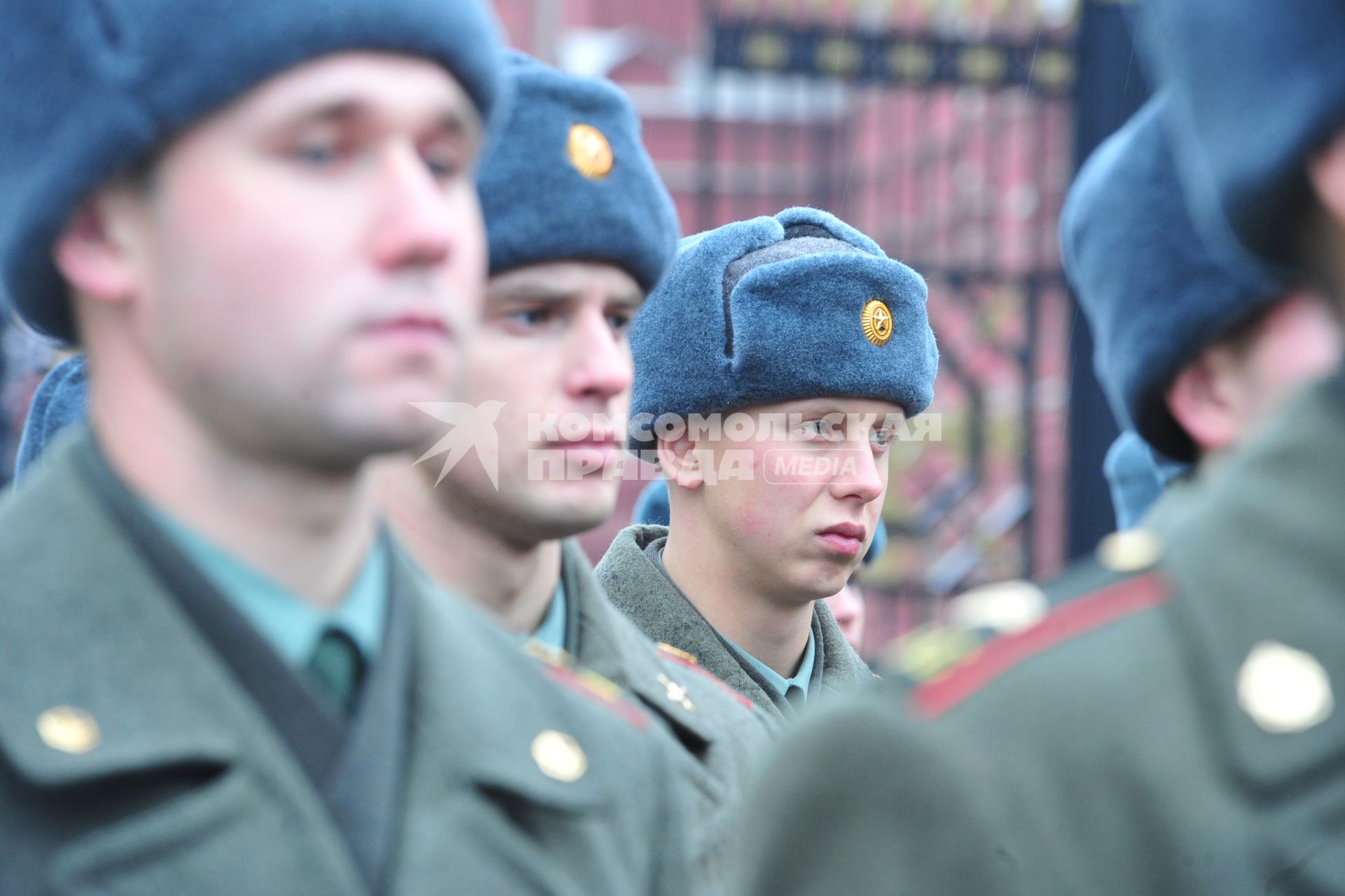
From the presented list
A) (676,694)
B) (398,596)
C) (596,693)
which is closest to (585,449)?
(676,694)

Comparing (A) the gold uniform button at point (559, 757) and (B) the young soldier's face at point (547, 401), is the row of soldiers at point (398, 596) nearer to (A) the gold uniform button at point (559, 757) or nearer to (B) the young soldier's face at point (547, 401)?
(A) the gold uniform button at point (559, 757)

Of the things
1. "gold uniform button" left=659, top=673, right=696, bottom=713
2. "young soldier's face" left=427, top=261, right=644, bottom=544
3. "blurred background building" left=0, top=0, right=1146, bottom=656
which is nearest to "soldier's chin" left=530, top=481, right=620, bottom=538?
"young soldier's face" left=427, top=261, right=644, bottom=544

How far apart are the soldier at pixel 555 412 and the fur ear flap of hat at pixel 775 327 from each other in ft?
2.75

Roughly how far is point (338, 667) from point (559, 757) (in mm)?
277

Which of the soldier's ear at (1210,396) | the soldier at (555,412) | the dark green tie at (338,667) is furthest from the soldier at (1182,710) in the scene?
the soldier at (555,412)

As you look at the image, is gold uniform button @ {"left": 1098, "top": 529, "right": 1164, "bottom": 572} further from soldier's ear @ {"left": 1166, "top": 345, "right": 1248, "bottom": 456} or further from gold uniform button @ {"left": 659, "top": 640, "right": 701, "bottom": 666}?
gold uniform button @ {"left": 659, "top": 640, "right": 701, "bottom": 666}

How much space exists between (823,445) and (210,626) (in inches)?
87.0

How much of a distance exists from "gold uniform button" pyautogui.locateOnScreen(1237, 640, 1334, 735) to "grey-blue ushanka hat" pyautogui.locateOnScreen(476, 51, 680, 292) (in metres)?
1.55

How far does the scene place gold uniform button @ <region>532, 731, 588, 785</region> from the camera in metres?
1.84

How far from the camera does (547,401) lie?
2.70m

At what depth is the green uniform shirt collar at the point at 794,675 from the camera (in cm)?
368

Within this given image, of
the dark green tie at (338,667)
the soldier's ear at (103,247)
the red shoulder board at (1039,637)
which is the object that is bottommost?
the dark green tie at (338,667)

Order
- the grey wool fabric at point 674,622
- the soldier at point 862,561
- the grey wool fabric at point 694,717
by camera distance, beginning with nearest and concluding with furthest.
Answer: the grey wool fabric at point 694,717 → the grey wool fabric at point 674,622 → the soldier at point 862,561

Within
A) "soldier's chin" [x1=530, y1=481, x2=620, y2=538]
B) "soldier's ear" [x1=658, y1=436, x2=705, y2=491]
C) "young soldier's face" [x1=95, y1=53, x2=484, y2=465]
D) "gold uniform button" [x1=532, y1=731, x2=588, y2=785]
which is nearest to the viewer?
"young soldier's face" [x1=95, y1=53, x2=484, y2=465]
